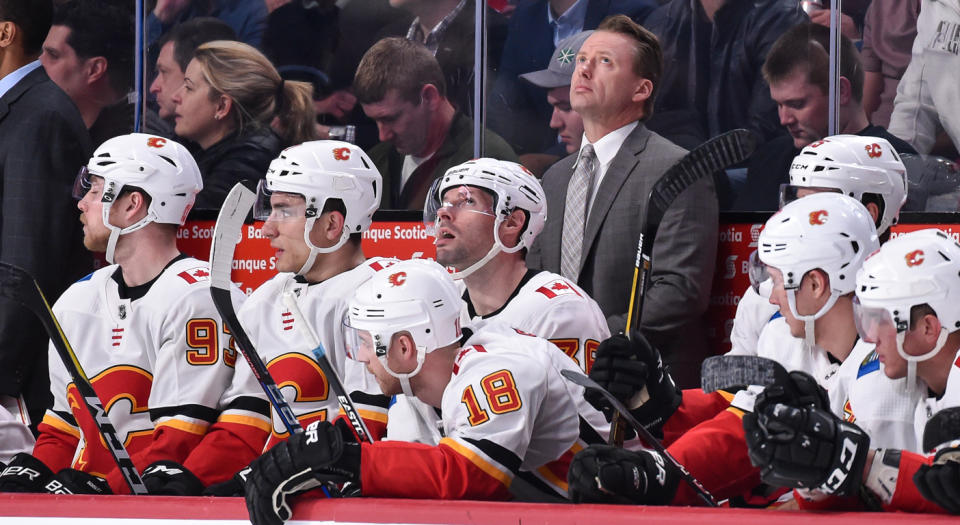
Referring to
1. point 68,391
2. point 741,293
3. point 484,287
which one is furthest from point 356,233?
point 741,293

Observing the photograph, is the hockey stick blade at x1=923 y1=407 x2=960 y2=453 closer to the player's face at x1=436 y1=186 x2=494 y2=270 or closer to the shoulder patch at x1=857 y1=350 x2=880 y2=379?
the shoulder patch at x1=857 y1=350 x2=880 y2=379

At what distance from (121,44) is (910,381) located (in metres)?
3.59

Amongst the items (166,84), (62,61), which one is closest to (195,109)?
(166,84)

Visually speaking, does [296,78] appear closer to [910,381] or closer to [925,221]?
[925,221]

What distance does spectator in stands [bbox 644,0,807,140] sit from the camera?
4855 millimetres

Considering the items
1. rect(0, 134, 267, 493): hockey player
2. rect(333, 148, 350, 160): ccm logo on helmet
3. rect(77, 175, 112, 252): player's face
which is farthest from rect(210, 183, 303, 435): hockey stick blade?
rect(77, 175, 112, 252): player's face

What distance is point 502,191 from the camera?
13.8 ft

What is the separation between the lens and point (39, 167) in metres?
5.26

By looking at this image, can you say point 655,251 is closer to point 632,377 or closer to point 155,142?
point 632,377

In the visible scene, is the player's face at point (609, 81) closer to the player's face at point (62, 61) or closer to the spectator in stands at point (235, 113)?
the spectator in stands at point (235, 113)

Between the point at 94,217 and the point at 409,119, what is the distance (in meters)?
1.38

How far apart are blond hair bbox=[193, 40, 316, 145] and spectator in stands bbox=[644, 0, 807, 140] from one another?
135 cm

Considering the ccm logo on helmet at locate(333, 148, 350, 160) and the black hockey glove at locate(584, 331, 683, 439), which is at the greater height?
the ccm logo on helmet at locate(333, 148, 350, 160)

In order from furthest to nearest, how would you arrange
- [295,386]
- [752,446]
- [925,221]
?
[925,221] → [295,386] → [752,446]
